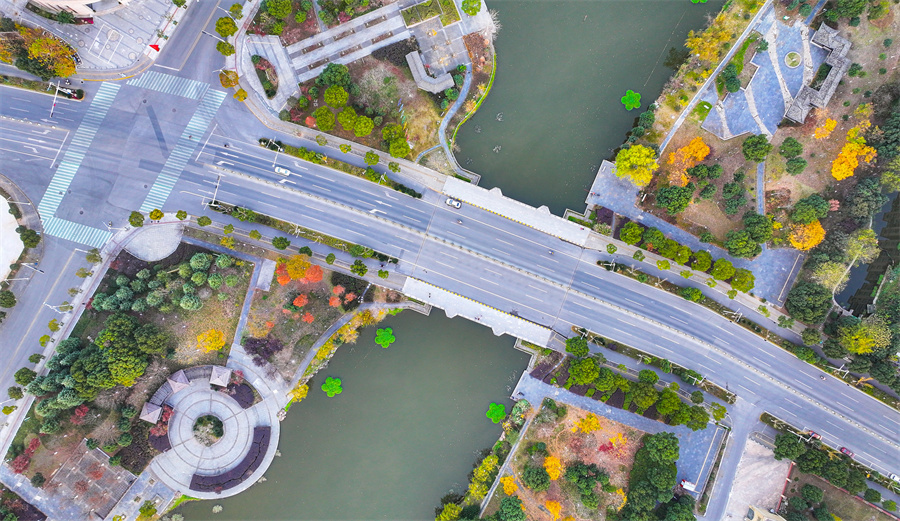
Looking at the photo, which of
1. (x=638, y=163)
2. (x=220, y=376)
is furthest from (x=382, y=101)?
(x=220, y=376)

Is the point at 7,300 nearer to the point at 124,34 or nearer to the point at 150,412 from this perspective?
the point at 150,412

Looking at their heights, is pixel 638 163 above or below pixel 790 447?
above

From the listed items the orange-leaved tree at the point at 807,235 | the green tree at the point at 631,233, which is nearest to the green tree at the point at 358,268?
the green tree at the point at 631,233

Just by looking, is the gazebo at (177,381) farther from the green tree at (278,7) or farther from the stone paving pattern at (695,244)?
the stone paving pattern at (695,244)

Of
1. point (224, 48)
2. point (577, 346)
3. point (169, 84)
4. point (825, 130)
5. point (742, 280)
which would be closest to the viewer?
point (224, 48)

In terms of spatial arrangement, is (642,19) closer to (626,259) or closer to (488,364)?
(626,259)

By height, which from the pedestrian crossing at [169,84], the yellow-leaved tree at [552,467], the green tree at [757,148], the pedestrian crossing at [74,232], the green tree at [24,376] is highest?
the green tree at [757,148]

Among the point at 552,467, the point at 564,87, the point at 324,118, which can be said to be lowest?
the point at 552,467
